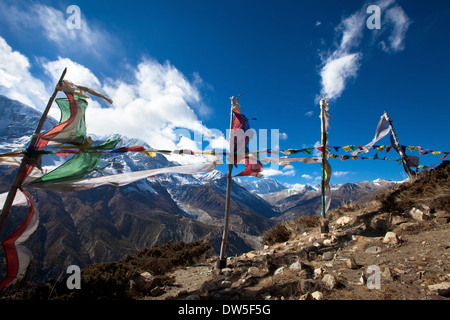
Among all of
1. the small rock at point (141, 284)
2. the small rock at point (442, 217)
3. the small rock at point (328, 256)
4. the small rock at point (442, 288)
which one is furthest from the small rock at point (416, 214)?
the small rock at point (141, 284)

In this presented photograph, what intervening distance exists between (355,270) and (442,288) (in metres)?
1.68

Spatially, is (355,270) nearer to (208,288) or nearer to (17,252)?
(208,288)

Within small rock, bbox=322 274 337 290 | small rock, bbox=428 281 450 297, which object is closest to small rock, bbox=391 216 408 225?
small rock, bbox=428 281 450 297

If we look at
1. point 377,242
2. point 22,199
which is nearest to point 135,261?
point 22,199

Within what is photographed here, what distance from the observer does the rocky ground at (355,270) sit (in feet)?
13.3

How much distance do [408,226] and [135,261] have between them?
1004 centimetres

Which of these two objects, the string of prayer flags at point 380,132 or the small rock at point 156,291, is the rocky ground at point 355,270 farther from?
the string of prayer flags at point 380,132

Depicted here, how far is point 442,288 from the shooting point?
11.6 feet

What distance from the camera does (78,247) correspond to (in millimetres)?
155125

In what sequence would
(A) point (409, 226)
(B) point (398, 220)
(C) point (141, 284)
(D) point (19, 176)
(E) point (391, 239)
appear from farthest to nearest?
(B) point (398, 220), (A) point (409, 226), (C) point (141, 284), (E) point (391, 239), (D) point (19, 176)

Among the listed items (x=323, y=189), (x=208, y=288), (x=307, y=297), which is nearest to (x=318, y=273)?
(x=307, y=297)

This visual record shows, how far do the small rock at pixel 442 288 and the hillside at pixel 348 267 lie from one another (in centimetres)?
1

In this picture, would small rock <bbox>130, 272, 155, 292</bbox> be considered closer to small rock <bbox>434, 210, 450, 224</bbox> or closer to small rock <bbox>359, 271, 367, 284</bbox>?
small rock <bbox>359, 271, 367, 284</bbox>
